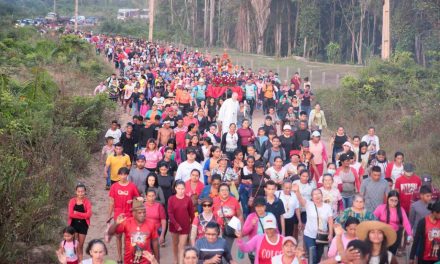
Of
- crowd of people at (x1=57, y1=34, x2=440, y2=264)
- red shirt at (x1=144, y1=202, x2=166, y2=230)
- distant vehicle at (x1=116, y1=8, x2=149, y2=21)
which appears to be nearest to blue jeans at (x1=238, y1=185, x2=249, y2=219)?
crowd of people at (x1=57, y1=34, x2=440, y2=264)

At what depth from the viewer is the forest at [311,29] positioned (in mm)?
43094

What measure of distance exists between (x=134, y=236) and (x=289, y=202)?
2.81 metres

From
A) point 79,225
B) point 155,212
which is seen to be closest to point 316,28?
point 79,225

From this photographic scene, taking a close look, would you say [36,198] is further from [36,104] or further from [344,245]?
[36,104]

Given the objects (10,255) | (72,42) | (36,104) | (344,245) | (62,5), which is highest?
(62,5)

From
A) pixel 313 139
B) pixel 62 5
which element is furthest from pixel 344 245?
pixel 62 5

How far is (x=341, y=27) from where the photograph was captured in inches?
2283

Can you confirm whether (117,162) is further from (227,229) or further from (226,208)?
(227,229)

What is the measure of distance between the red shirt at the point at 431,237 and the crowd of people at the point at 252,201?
0.01m

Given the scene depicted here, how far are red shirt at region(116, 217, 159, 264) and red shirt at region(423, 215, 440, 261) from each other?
336cm

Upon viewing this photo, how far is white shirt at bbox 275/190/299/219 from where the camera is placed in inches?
401

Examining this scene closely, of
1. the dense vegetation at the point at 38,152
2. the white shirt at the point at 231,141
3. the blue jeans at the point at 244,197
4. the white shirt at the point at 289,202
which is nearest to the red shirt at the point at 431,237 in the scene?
the white shirt at the point at 289,202

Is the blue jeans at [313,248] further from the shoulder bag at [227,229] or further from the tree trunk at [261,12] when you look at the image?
the tree trunk at [261,12]

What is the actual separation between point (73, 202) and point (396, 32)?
118ft
